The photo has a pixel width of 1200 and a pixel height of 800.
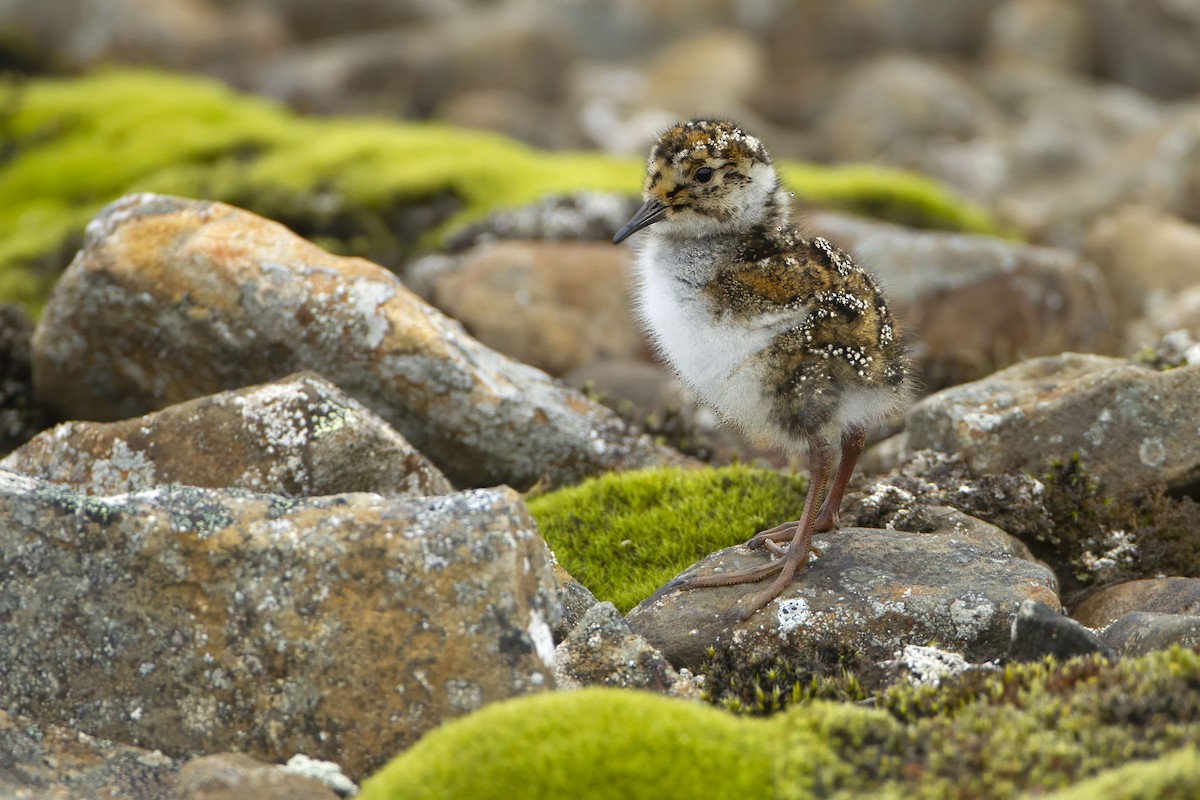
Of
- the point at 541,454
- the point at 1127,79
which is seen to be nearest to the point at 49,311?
the point at 541,454

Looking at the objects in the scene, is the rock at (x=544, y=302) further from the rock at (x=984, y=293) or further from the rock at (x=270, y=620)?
the rock at (x=270, y=620)

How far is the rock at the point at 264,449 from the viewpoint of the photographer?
825cm

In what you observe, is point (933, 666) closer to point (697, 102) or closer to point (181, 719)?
point (181, 719)

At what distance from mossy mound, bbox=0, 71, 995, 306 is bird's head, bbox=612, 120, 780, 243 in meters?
6.97

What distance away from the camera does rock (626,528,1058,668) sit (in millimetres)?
6816

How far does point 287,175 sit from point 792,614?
474 inches

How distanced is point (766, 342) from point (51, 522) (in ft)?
12.6

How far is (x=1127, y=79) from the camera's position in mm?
35938

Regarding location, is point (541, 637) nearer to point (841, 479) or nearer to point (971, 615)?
point (971, 615)

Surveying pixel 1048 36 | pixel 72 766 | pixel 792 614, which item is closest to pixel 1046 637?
pixel 792 614

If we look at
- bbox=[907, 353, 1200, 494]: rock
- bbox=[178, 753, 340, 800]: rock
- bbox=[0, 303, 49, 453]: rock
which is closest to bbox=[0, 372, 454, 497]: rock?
bbox=[0, 303, 49, 453]: rock

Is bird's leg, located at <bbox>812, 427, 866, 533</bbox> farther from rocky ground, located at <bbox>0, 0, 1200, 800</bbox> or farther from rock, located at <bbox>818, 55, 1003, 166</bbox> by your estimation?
rock, located at <bbox>818, 55, 1003, 166</bbox>

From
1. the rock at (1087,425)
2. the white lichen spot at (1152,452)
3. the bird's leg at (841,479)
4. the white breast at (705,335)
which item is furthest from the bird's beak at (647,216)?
the white lichen spot at (1152,452)

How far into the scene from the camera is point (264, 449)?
8273 millimetres
